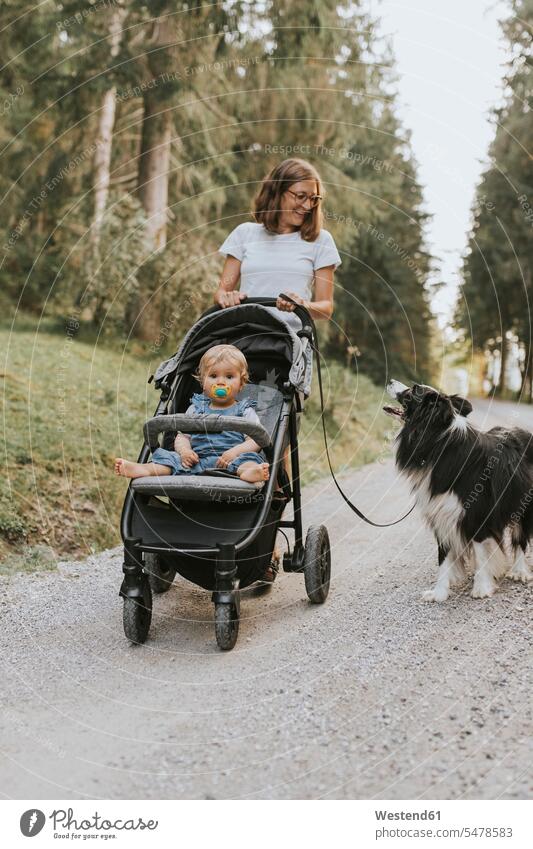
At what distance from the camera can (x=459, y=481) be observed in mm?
4535

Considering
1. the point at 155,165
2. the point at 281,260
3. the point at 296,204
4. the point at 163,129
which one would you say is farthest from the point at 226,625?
the point at 163,129

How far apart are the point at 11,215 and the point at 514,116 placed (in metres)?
11.2

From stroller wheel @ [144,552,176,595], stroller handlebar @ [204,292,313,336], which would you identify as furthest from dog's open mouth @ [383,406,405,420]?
stroller wheel @ [144,552,176,595]

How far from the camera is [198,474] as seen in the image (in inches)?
163

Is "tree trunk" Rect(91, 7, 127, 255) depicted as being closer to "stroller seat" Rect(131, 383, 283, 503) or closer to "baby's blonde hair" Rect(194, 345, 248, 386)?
"baby's blonde hair" Rect(194, 345, 248, 386)

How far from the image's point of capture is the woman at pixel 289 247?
16.0 ft

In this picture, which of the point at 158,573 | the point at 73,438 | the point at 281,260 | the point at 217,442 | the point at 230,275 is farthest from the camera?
the point at 73,438

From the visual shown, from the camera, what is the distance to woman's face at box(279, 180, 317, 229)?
488 centimetres

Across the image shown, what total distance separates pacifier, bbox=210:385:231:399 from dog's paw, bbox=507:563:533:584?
2.15 m

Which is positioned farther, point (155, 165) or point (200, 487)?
point (155, 165)

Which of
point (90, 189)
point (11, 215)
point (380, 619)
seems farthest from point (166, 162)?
point (380, 619)

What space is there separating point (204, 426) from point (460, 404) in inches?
62.0

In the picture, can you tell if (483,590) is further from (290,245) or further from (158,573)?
(290,245)

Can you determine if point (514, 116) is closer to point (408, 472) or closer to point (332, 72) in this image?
point (332, 72)
